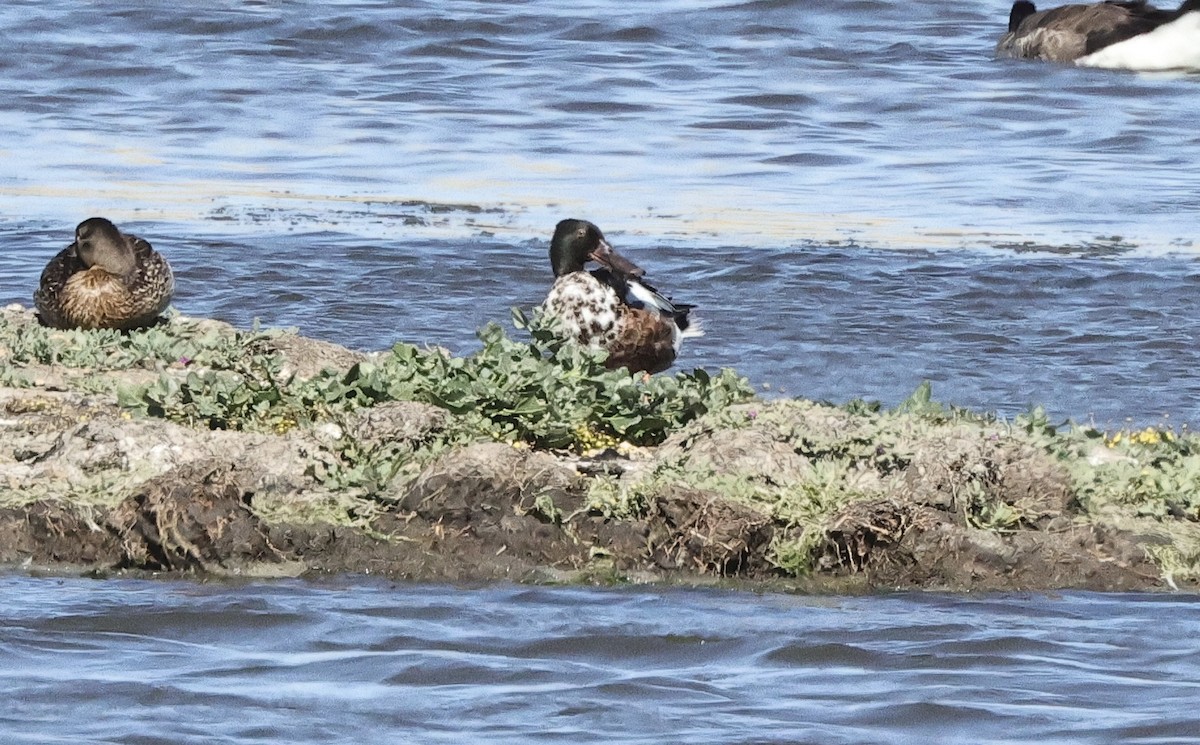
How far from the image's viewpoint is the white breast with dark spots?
9.07 meters

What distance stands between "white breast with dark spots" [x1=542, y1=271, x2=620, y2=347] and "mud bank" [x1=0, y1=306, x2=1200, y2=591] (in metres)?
1.74

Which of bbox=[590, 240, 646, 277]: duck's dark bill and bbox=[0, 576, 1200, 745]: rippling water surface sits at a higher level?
bbox=[590, 240, 646, 277]: duck's dark bill

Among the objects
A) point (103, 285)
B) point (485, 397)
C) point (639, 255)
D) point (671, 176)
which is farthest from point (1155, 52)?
point (485, 397)

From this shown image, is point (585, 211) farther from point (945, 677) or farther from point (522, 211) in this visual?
A: point (945, 677)

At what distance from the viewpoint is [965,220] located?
14.5 meters

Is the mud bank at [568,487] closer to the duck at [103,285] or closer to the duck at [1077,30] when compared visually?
the duck at [103,285]

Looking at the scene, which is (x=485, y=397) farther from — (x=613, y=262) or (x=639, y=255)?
(x=639, y=255)

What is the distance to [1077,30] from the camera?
2294 centimetres

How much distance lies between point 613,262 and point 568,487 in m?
3.50

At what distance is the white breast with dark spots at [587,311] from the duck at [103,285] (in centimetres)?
195

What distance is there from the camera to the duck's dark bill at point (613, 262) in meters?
9.78

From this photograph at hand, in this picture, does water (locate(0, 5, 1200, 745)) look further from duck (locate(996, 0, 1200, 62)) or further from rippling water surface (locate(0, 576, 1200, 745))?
duck (locate(996, 0, 1200, 62))

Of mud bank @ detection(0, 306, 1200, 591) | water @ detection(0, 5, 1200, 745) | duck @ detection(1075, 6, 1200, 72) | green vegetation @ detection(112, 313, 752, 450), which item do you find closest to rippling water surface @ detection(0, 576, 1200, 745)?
water @ detection(0, 5, 1200, 745)

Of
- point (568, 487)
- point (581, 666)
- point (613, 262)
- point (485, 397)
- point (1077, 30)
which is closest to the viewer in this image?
point (581, 666)
